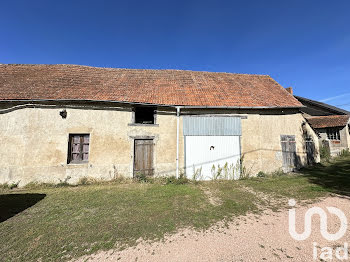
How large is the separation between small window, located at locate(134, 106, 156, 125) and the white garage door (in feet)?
7.86

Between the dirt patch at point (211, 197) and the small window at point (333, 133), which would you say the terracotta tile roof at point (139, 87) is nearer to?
the dirt patch at point (211, 197)

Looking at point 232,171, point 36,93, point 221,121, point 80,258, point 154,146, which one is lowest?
point 80,258

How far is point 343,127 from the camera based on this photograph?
618 inches

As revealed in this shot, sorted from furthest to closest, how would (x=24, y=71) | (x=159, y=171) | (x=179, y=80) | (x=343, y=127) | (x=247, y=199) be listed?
(x=343, y=127) < (x=179, y=80) < (x=24, y=71) < (x=159, y=171) < (x=247, y=199)

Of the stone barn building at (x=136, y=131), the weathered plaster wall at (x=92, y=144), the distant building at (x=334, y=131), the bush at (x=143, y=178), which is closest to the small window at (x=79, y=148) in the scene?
the stone barn building at (x=136, y=131)

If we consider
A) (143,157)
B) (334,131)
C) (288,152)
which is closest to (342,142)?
(334,131)

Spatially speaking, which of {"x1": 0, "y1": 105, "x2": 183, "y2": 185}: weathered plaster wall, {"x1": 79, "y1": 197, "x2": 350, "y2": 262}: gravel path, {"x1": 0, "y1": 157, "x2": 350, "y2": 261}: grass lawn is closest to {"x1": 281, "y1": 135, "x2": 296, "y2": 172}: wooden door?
{"x1": 0, "y1": 157, "x2": 350, "y2": 261}: grass lawn

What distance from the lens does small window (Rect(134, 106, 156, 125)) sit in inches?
346

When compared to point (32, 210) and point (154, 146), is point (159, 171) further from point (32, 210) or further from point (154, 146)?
point (32, 210)

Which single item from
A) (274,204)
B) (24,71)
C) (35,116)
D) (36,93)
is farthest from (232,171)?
(24,71)

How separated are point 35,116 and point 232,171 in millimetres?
10259

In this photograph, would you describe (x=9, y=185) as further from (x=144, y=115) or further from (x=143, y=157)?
(x=144, y=115)

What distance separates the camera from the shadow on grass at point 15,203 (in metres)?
4.82

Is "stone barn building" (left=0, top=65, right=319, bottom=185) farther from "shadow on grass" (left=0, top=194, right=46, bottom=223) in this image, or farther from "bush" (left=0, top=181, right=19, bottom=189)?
"shadow on grass" (left=0, top=194, right=46, bottom=223)
